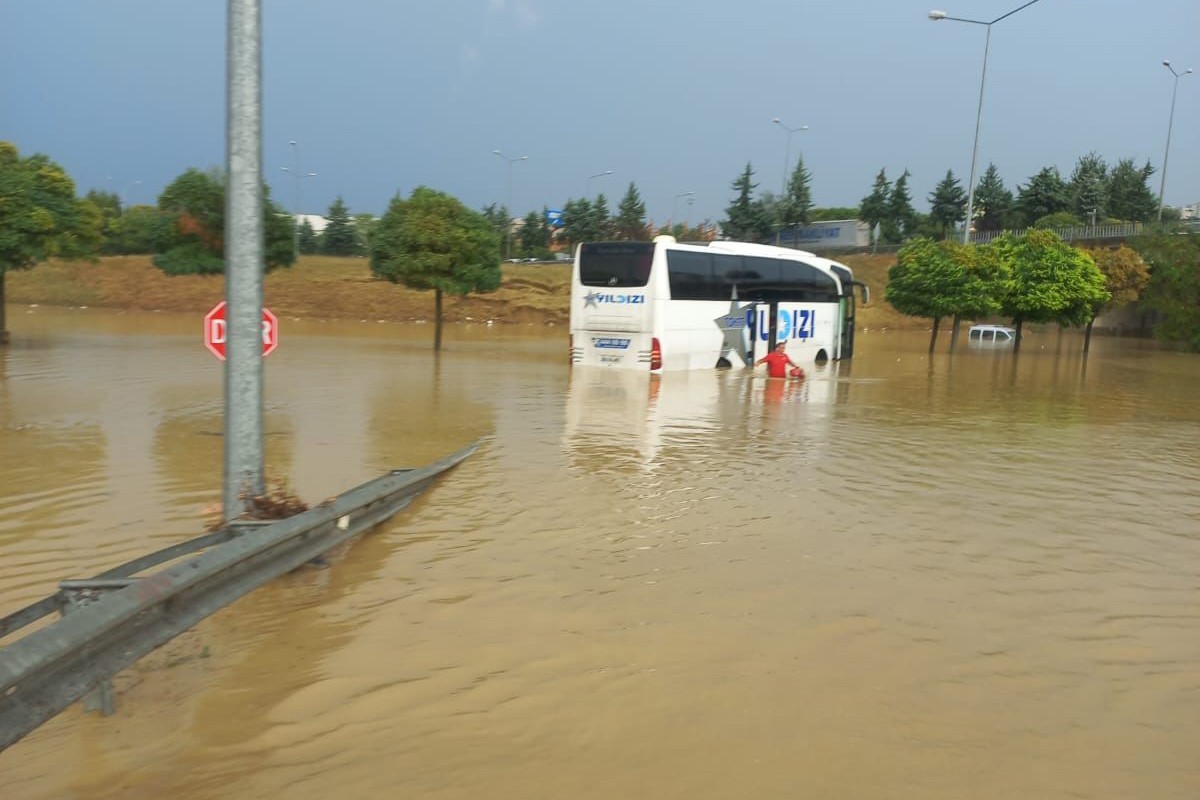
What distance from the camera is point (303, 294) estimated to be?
58844 mm

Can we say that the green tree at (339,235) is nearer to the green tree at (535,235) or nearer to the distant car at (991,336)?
the green tree at (535,235)

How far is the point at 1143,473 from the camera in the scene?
1164 cm

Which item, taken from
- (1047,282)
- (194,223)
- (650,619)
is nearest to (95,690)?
(650,619)

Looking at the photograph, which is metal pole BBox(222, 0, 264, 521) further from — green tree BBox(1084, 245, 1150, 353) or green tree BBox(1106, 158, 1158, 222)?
green tree BBox(1106, 158, 1158, 222)

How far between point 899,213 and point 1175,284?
40.9m

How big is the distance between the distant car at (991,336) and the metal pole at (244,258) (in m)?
47.8

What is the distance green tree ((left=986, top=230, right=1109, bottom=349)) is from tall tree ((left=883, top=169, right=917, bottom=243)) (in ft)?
141

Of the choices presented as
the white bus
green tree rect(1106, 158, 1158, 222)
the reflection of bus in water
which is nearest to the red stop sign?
the reflection of bus in water

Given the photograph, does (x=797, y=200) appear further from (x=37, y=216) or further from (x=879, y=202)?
(x=37, y=216)

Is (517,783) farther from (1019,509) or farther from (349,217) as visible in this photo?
(349,217)

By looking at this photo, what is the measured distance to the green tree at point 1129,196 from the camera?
283 feet

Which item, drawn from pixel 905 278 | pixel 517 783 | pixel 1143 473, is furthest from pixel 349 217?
pixel 517 783

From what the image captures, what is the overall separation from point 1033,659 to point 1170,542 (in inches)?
149

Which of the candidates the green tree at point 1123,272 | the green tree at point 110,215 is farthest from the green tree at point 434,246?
the green tree at point 110,215
